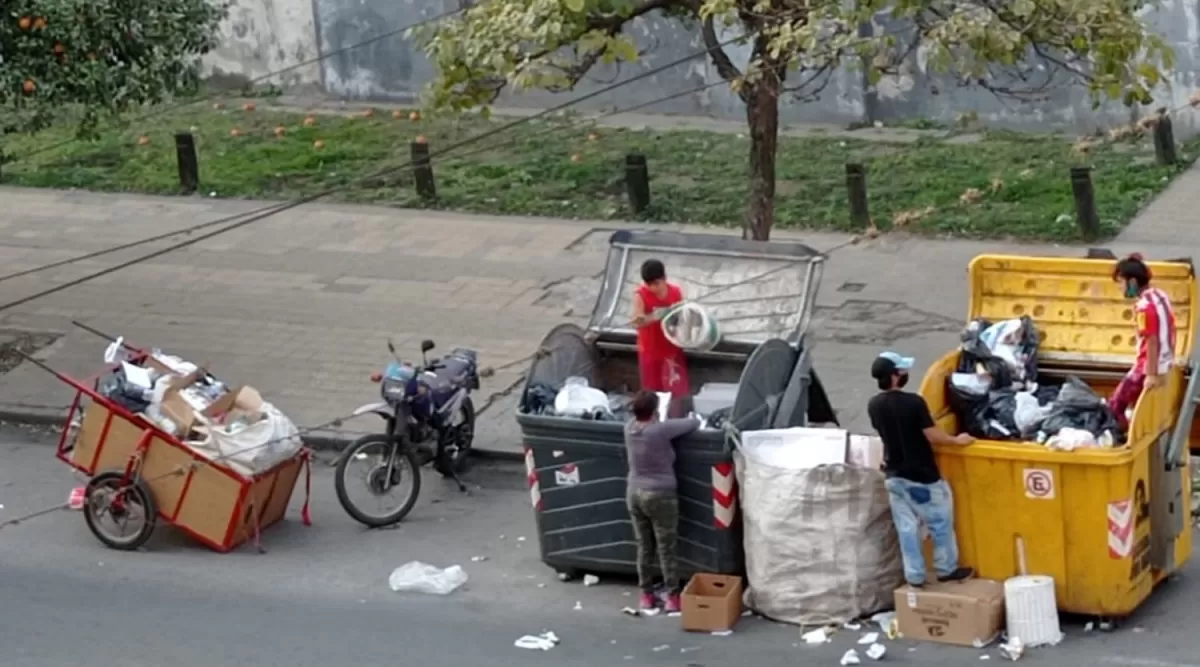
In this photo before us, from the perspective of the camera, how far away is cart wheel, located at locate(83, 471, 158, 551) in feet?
37.7

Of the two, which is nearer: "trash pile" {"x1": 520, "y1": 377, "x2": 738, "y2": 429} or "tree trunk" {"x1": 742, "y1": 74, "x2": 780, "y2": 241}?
"trash pile" {"x1": 520, "y1": 377, "x2": 738, "y2": 429}

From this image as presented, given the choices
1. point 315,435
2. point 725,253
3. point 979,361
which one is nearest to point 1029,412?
point 979,361

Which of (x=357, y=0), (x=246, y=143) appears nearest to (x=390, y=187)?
(x=246, y=143)

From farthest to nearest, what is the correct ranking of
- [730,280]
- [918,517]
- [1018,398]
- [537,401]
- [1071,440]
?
1. [730,280]
2. [537,401]
3. [1018,398]
4. [918,517]
5. [1071,440]

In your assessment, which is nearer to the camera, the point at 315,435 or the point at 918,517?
the point at 918,517

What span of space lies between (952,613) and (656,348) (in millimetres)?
2812

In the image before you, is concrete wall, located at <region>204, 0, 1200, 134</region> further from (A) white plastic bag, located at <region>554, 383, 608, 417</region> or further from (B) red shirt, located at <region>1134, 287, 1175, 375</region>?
(B) red shirt, located at <region>1134, 287, 1175, 375</region>

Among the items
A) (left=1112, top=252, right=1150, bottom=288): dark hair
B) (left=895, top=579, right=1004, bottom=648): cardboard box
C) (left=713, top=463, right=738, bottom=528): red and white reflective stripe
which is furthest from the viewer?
(left=1112, top=252, right=1150, bottom=288): dark hair

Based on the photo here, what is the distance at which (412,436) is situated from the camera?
1238cm

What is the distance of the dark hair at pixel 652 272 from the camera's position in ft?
38.9

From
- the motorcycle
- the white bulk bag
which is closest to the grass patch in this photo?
the motorcycle

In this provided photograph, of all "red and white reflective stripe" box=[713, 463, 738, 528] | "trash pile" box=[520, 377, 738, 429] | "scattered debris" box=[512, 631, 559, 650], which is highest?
"trash pile" box=[520, 377, 738, 429]

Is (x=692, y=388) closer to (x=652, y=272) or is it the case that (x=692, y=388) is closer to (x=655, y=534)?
(x=652, y=272)

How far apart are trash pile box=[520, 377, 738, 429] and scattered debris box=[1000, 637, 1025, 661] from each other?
180 cm
